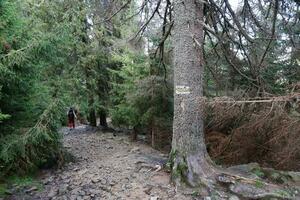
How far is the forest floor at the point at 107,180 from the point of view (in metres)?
6.00

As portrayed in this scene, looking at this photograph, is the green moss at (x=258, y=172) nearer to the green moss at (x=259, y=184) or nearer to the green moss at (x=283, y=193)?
the green moss at (x=259, y=184)

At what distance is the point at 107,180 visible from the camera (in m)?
6.63

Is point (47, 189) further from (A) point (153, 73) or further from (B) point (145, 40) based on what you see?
(B) point (145, 40)

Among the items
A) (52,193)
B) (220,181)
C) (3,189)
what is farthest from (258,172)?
(3,189)

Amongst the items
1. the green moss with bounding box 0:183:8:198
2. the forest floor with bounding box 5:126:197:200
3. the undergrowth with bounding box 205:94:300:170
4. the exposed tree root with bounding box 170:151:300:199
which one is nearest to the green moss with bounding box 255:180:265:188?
the exposed tree root with bounding box 170:151:300:199

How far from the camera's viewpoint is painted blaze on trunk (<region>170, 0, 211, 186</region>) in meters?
6.20

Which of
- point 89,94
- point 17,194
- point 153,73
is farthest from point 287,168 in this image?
point 89,94

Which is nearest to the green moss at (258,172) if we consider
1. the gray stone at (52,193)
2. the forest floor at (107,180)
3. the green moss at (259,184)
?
the green moss at (259,184)

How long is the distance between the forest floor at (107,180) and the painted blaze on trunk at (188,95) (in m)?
0.50

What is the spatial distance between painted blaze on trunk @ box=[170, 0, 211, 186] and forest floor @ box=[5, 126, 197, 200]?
0.50 m

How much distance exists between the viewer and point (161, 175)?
651cm

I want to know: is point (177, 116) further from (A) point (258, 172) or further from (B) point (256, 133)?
(B) point (256, 133)

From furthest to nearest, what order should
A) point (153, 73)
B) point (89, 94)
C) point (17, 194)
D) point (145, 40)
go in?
point (89, 94) → point (145, 40) → point (153, 73) → point (17, 194)

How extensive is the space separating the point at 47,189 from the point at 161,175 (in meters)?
2.34
